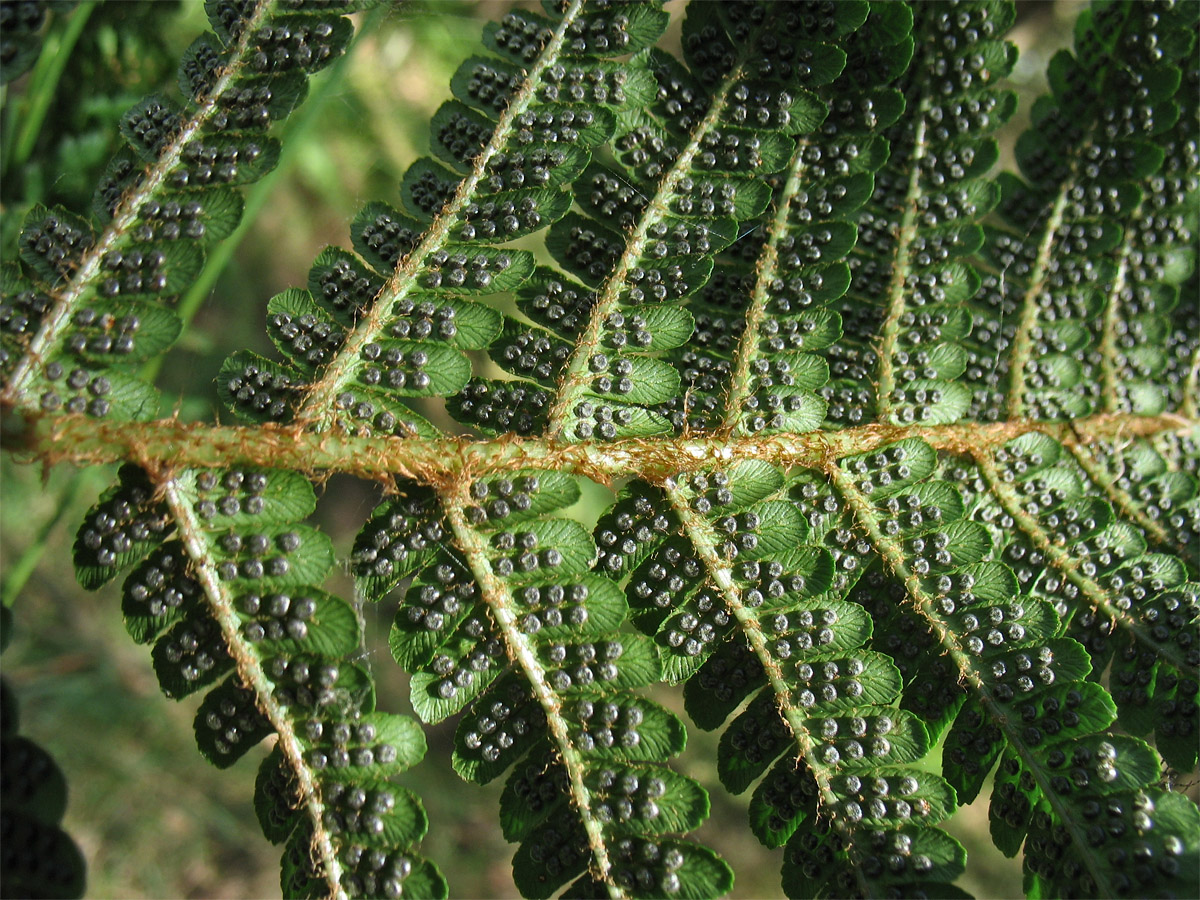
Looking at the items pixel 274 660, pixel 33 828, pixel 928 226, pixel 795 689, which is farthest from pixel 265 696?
pixel 928 226

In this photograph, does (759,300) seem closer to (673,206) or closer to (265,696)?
(673,206)

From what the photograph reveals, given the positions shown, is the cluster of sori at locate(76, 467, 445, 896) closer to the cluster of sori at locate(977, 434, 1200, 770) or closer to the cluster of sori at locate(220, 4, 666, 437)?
the cluster of sori at locate(220, 4, 666, 437)

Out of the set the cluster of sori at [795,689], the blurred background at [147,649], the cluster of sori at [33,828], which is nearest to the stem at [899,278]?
the cluster of sori at [795,689]

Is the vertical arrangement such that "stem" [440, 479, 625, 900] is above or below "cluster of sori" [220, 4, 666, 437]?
below

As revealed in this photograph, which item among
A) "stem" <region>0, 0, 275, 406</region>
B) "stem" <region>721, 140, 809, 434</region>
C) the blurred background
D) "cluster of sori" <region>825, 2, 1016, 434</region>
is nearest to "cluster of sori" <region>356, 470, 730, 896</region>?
"stem" <region>721, 140, 809, 434</region>

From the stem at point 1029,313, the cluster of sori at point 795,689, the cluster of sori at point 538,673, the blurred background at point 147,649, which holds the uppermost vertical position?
the stem at point 1029,313

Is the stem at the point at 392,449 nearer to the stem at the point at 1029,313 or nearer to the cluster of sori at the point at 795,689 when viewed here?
the cluster of sori at the point at 795,689
